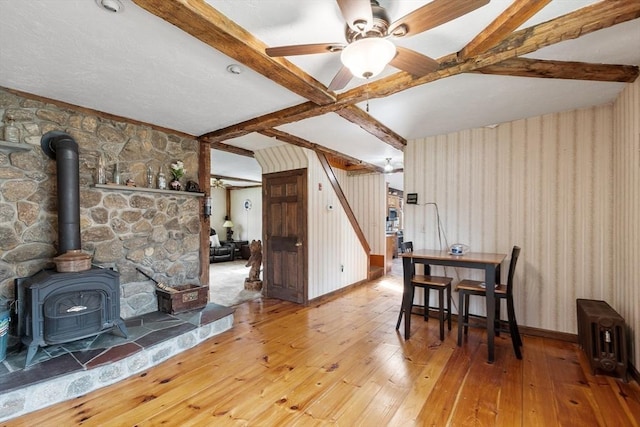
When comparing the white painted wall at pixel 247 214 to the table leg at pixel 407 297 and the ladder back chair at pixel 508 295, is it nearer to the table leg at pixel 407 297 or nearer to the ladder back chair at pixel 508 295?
the table leg at pixel 407 297

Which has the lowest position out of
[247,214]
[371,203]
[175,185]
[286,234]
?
[286,234]

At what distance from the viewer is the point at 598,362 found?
2340 mm

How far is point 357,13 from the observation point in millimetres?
1305

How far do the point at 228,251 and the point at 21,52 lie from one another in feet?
23.0

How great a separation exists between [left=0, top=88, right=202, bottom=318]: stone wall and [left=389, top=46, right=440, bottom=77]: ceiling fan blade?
9.42 feet

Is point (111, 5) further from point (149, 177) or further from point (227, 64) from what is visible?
point (149, 177)

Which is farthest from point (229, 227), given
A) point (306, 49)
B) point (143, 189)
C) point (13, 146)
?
point (306, 49)

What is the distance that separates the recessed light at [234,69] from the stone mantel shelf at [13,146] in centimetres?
184

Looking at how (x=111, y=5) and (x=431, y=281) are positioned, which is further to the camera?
(x=431, y=281)

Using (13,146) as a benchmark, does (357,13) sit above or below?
above

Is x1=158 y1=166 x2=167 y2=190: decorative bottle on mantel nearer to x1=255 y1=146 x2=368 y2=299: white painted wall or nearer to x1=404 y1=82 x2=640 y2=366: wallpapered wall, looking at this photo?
x1=255 y1=146 x2=368 y2=299: white painted wall

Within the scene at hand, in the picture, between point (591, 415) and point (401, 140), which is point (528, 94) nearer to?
point (401, 140)

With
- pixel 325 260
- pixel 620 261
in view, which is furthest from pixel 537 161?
pixel 325 260

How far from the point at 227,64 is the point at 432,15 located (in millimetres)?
1442
